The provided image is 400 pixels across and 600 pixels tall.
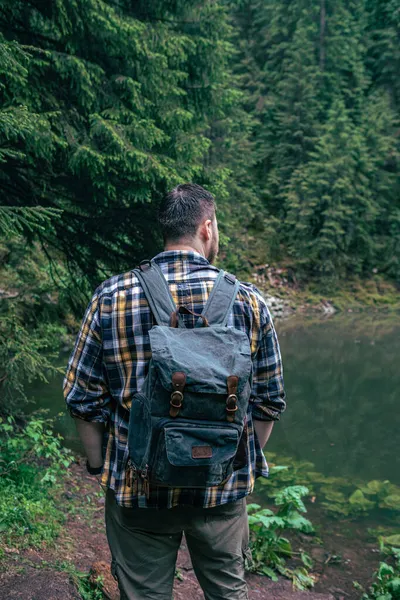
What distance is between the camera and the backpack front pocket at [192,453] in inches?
58.2

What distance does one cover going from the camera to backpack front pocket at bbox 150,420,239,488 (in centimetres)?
148

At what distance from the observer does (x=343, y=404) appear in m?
8.66

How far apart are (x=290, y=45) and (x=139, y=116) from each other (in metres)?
22.1

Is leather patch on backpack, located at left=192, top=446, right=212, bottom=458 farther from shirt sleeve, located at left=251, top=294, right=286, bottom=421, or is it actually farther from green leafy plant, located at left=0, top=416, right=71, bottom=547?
green leafy plant, located at left=0, top=416, right=71, bottom=547

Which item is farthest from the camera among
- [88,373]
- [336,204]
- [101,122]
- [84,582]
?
[336,204]

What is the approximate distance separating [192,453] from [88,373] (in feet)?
1.43

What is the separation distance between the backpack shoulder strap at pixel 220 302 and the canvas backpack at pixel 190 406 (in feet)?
0.14

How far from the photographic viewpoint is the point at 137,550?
1704mm

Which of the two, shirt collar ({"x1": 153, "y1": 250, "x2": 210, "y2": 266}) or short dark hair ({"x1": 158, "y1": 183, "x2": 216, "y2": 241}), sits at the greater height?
short dark hair ({"x1": 158, "y1": 183, "x2": 216, "y2": 241})

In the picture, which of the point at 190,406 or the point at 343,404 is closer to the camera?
the point at 190,406

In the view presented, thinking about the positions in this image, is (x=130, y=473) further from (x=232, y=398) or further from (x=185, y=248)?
(x=185, y=248)

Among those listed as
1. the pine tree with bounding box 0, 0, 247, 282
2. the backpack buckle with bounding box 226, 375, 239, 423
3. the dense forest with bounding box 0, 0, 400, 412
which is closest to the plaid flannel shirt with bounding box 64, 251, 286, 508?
the backpack buckle with bounding box 226, 375, 239, 423

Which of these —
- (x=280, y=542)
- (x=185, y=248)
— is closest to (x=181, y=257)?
(x=185, y=248)

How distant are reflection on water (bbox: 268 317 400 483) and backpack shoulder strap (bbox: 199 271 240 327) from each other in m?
4.98
